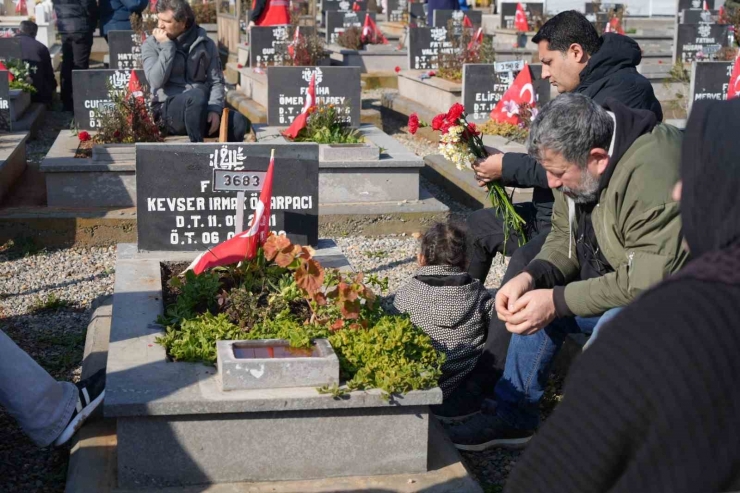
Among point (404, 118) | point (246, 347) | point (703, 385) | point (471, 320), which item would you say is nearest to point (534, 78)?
point (404, 118)

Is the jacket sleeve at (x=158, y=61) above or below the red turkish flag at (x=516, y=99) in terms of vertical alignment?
above

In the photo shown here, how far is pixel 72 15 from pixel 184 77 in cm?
567

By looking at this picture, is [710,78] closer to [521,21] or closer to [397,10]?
[521,21]

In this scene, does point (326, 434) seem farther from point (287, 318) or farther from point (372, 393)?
point (287, 318)

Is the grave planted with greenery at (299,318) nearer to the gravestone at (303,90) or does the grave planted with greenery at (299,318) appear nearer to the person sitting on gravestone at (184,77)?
the person sitting on gravestone at (184,77)

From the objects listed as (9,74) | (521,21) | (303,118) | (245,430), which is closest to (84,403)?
(245,430)

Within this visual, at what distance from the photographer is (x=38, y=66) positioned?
42.5 feet

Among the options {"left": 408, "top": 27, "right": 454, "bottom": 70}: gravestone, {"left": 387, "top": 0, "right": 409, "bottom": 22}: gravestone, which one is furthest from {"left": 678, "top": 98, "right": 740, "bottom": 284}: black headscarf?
{"left": 387, "top": 0, "right": 409, "bottom": 22}: gravestone

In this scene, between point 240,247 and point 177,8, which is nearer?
point 240,247

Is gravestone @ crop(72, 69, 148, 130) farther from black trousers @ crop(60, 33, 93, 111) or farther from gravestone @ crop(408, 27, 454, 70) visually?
gravestone @ crop(408, 27, 454, 70)

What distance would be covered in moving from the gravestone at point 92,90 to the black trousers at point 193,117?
0.89 m

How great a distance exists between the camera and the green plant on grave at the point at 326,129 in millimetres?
8531

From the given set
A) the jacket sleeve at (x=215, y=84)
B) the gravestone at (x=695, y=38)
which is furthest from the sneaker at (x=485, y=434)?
the gravestone at (x=695, y=38)

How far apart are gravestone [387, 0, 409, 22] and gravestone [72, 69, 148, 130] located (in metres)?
14.5
